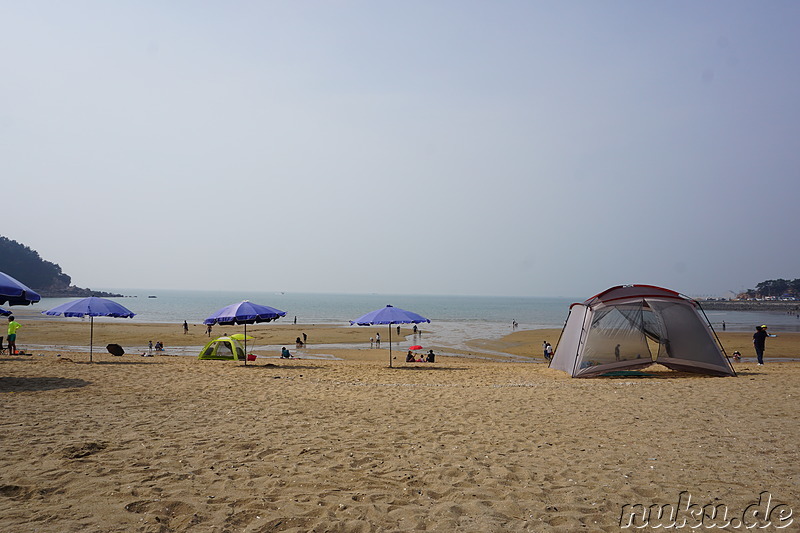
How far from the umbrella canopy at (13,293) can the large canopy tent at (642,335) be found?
597 inches

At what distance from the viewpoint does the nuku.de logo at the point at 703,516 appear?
452cm

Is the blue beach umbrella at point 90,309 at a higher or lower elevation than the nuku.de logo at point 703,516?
higher

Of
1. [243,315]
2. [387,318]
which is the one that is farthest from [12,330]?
[387,318]

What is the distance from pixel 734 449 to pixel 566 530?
13.4ft

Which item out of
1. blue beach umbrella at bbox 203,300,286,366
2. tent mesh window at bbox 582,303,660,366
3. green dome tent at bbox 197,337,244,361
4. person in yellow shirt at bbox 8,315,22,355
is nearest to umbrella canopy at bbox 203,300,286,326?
blue beach umbrella at bbox 203,300,286,366

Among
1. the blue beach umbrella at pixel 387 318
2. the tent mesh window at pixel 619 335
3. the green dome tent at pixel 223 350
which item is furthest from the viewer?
the green dome tent at pixel 223 350

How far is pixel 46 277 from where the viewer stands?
14925 cm

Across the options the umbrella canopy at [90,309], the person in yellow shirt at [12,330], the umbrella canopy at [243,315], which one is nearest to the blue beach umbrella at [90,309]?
the umbrella canopy at [90,309]

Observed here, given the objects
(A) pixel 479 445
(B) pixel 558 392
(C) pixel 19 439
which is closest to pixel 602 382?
(B) pixel 558 392

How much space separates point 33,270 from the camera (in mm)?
143000

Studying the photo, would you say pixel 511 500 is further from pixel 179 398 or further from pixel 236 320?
pixel 236 320

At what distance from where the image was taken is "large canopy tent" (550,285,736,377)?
49.6 ft

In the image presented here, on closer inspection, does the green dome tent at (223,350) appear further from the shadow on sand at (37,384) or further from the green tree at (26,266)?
the green tree at (26,266)

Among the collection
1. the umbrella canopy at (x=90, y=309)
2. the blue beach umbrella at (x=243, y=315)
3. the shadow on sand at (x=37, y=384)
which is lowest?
the shadow on sand at (x=37, y=384)
